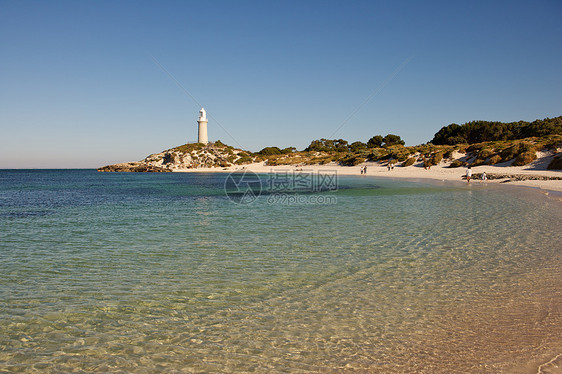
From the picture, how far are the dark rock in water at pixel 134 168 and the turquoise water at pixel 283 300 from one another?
11398 cm

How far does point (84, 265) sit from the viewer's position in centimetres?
916

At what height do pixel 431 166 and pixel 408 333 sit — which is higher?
pixel 431 166

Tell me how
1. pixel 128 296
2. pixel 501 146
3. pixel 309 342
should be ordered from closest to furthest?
pixel 309 342
pixel 128 296
pixel 501 146

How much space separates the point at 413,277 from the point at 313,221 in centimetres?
856

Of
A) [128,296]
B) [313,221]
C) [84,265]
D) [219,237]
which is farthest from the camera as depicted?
[313,221]

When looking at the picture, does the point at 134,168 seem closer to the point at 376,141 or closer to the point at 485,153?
the point at 376,141

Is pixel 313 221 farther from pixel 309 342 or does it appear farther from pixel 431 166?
pixel 431 166

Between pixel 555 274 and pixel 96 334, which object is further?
pixel 555 274

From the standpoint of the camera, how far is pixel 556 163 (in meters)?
44.4

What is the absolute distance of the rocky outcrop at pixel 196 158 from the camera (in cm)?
12319

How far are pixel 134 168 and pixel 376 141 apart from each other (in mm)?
92790

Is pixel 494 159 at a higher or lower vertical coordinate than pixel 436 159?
lower

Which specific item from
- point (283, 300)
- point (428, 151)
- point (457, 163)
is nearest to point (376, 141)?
point (428, 151)

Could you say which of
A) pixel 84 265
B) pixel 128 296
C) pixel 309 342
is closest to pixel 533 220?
pixel 309 342
